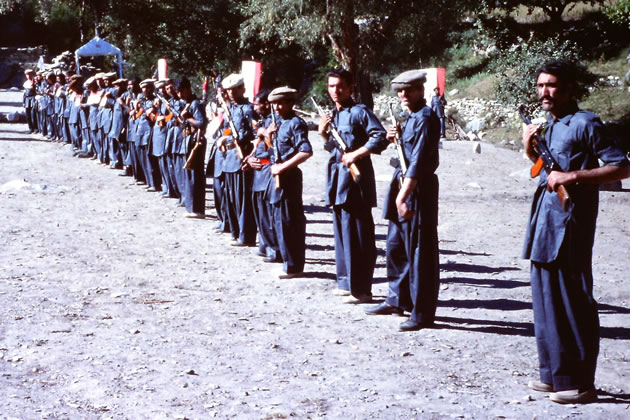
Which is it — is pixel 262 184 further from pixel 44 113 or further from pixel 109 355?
pixel 44 113

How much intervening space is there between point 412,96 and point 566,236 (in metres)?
1.92

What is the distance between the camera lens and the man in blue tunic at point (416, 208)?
662 cm

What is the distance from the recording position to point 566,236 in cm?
520

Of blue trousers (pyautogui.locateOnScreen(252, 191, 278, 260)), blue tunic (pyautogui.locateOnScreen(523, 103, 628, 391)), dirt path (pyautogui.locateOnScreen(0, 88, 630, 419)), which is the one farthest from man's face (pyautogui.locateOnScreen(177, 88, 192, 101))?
blue tunic (pyautogui.locateOnScreen(523, 103, 628, 391))

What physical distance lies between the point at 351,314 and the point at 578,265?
2.52m

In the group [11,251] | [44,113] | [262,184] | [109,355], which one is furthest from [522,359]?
[44,113]

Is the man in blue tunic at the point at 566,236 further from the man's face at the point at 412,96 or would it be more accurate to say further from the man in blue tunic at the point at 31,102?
the man in blue tunic at the point at 31,102

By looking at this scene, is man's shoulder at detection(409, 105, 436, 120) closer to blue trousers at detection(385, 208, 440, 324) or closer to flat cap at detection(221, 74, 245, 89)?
blue trousers at detection(385, 208, 440, 324)

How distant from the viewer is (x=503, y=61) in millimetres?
29078

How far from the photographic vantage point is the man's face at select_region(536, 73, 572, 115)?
5.16 meters

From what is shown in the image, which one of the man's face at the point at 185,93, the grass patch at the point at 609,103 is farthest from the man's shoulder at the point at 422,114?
the grass patch at the point at 609,103

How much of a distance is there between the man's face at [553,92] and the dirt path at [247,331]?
1.64m

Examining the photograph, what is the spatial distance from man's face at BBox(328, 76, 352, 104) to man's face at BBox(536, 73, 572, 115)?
253 cm

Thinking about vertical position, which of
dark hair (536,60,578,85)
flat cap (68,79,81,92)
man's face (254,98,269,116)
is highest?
flat cap (68,79,81,92)
